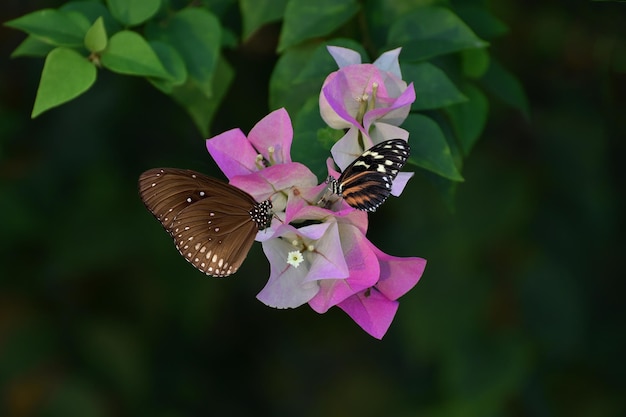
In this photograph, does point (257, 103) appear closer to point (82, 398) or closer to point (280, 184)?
point (82, 398)

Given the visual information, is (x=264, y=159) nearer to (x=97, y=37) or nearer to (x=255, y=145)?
(x=255, y=145)

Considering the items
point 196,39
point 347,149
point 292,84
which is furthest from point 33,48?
point 347,149

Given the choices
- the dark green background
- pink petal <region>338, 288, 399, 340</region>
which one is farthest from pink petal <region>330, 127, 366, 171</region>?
the dark green background

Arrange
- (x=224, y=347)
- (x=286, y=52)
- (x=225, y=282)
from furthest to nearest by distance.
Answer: (x=224, y=347), (x=225, y=282), (x=286, y=52)

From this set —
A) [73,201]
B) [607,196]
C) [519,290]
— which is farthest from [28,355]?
[607,196]

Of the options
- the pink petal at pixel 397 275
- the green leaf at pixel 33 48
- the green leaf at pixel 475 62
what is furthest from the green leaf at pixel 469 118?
the green leaf at pixel 33 48

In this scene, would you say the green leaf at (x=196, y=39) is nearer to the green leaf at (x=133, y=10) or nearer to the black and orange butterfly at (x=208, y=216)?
the green leaf at (x=133, y=10)

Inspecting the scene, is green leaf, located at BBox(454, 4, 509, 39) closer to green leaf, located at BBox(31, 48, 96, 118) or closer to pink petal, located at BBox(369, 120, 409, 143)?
pink petal, located at BBox(369, 120, 409, 143)
